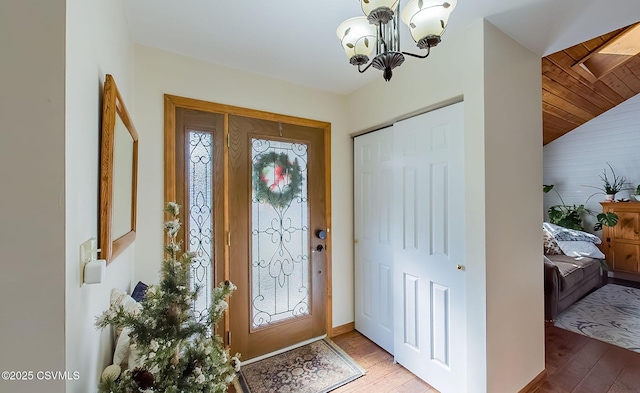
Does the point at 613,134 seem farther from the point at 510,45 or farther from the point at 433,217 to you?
the point at 433,217

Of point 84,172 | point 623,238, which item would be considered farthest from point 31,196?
point 623,238

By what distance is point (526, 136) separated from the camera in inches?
71.2

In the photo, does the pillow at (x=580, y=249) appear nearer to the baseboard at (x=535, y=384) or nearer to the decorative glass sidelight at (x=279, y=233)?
the baseboard at (x=535, y=384)

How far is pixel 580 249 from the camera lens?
368 cm

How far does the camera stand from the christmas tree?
731 mm

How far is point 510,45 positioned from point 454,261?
150 cm

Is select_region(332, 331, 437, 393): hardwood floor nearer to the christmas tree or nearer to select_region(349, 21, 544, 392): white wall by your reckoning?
select_region(349, 21, 544, 392): white wall

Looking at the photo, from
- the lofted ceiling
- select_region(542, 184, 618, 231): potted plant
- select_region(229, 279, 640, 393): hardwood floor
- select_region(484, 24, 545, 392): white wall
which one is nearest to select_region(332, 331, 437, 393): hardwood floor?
select_region(229, 279, 640, 393): hardwood floor

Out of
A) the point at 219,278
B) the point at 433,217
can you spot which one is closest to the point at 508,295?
the point at 433,217

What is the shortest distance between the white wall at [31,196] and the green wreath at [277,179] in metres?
1.65

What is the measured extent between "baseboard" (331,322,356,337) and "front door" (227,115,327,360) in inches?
5.0

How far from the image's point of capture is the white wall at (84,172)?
Answer: 2.16ft

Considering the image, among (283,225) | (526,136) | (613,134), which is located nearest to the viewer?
(526,136)

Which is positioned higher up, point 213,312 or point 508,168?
point 508,168
